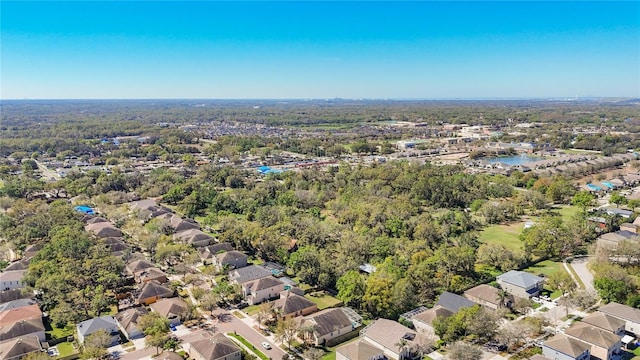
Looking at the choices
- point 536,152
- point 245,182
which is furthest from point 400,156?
point 245,182

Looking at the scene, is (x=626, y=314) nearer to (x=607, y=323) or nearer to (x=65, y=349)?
(x=607, y=323)

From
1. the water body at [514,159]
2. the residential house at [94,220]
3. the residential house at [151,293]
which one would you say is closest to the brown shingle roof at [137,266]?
the residential house at [151,293]

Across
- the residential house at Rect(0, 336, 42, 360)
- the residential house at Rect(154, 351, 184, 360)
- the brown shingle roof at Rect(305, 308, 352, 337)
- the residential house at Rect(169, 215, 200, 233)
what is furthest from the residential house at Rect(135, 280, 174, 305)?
the residential house at Rect(169, 215, 200, 233)

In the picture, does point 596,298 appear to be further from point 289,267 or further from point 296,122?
point 296,122

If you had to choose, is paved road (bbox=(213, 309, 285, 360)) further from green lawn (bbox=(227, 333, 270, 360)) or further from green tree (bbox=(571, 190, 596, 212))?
green tree (bbox=(571, 190, 596, 212))

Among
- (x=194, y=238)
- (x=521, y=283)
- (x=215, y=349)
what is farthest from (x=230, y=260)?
(x=521, y=283)

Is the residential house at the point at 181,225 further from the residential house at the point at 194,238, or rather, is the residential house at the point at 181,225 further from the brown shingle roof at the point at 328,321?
the brown shingle roof at the point at 328,321
